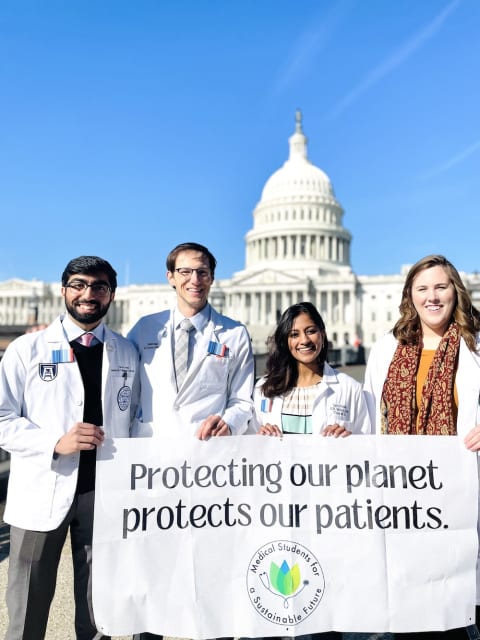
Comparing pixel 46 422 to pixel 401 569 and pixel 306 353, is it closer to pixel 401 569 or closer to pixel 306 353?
pixel 306 353

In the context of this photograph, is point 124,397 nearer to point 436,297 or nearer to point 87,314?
point 87,314

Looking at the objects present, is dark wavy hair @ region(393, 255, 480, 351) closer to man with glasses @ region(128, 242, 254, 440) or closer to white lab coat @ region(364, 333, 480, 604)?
white lab coat @ region(364, 333, 480, 604)

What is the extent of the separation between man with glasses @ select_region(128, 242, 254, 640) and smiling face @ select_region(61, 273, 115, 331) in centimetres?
48

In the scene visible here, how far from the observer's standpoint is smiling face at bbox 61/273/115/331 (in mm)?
4113

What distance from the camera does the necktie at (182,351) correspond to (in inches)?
172

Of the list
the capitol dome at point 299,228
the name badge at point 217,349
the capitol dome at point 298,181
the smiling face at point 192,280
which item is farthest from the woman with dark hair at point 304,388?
the capitol dome at point 298,181

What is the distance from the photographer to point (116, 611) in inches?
151

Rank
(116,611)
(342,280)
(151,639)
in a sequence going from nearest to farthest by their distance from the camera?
(116,611), (151,639), (342,280)

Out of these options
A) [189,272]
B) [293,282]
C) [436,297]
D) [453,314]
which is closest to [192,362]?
[189,272]

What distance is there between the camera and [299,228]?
9188cm

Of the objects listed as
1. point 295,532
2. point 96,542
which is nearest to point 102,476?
point 96,542

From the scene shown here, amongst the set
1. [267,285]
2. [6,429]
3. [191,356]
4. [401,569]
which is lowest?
[401,569]

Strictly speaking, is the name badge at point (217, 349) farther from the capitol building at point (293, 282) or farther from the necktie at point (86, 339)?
the capitol building at point (293, 282)

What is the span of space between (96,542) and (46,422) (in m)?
0.88
